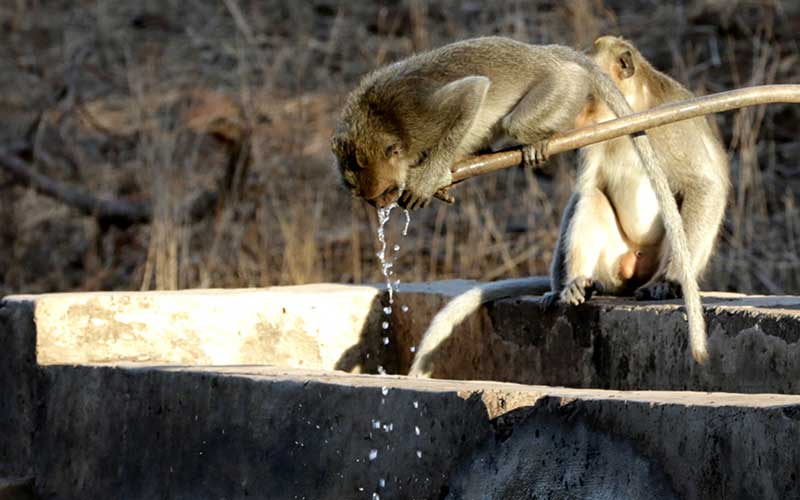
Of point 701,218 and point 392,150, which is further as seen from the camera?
point 701,218

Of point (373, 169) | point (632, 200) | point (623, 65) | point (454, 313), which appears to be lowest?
point (454, 313)

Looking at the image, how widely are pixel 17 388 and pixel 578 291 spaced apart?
2226 mm

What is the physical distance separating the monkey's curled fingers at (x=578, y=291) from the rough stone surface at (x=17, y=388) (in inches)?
82.4

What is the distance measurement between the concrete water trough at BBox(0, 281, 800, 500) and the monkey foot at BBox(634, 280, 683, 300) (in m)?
0.15

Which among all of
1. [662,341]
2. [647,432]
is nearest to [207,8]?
[662,341]

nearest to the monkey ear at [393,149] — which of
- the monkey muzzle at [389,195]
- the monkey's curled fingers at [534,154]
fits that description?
the monkey muzzle at [389,195]

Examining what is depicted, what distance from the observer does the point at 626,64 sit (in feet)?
21.9

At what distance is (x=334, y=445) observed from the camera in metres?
4.07

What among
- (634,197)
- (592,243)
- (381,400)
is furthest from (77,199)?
(381,400)

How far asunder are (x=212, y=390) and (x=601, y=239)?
276 cm

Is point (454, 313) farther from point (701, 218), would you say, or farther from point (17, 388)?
point (17, 388)

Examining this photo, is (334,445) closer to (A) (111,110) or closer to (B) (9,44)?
(A) (111,110)

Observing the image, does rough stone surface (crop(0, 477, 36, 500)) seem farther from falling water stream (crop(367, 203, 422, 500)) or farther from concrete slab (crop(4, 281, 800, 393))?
falling water stream (crop(367, 203, 422, 500))

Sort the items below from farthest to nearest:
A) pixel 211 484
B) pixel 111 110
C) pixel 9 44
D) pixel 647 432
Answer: pixel 9 44 → pixel 111 110 → pixel 211 484 → pixel 647 432
